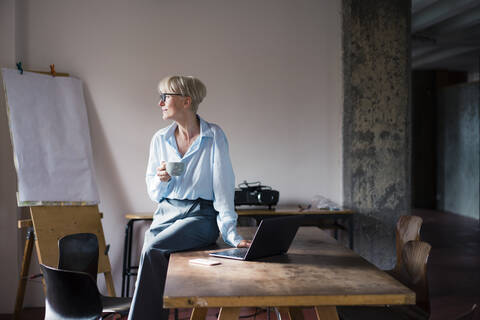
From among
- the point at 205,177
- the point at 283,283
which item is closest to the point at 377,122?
the point at 205,177

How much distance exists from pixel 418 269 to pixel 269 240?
0.86 m

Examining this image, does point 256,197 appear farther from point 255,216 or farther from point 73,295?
point 73,295

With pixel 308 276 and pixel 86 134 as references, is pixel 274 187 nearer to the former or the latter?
pixel 86 134

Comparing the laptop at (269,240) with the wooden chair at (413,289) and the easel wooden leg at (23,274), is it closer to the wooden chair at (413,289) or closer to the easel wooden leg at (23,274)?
the wooden chair at (413,289)

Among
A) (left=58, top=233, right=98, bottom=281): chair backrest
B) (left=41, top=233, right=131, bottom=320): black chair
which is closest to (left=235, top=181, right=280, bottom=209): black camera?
(left=58, top=233, right=98, bottom=281): chair backrest

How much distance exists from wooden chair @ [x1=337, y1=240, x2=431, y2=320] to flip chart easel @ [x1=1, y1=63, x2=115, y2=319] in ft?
8.01

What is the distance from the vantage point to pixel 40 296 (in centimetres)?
445

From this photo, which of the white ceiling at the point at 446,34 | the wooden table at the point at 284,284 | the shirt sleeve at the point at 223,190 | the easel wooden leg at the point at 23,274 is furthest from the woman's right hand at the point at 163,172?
the white ceiling at the point at 446,34

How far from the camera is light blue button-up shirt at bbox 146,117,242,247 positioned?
101 inches

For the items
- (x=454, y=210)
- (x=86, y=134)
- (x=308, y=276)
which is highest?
(x=86, y=134)

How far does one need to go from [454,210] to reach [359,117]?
25.0ft

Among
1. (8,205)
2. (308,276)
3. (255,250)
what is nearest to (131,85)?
(8,205)

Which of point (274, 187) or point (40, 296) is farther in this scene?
point (274, 187)

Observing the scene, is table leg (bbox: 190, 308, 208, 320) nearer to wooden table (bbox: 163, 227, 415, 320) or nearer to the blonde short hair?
wooden table (bbox: 163, 227, 415, 320)
